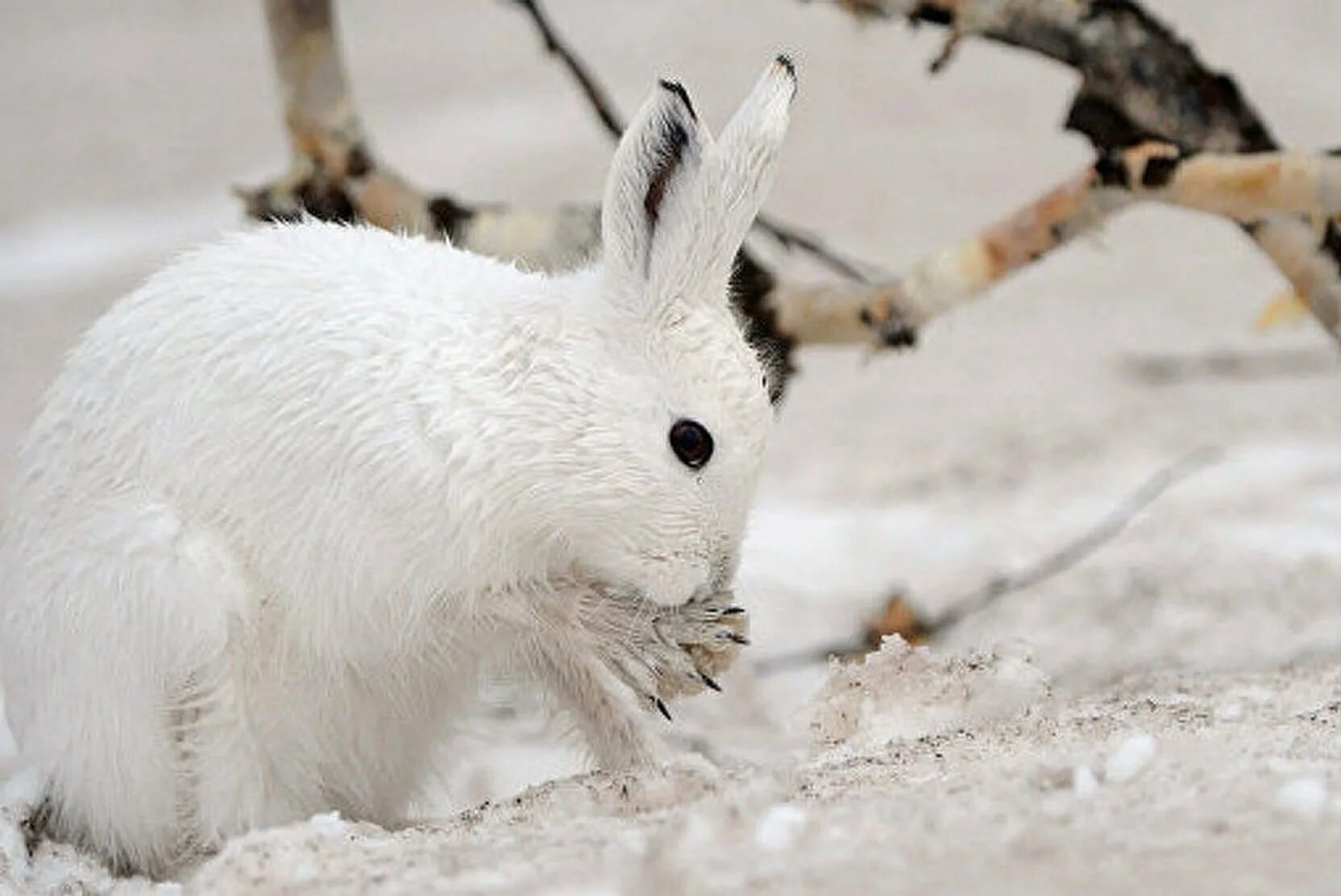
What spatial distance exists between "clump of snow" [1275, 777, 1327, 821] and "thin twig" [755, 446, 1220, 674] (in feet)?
5.17

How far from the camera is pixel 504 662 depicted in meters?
2.07

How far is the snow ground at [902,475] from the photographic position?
1560mm

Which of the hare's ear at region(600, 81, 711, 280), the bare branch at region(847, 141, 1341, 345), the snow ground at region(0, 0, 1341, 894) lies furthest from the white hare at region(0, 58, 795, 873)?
the bare branch at region(847, 141, 1341, 345)

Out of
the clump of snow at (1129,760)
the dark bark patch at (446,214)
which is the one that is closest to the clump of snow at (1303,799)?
the clump of snow at (1129,760)

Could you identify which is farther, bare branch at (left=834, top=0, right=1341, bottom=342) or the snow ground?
bare branch at (left=834, top=0, right=1341, bottom=342)

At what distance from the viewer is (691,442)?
6.42 ft

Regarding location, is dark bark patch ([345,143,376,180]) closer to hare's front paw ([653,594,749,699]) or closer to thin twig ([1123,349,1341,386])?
hare's front paw ([653,594,749,699])

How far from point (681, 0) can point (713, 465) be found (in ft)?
14.0

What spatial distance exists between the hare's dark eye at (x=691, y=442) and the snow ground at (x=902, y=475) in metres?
0.27

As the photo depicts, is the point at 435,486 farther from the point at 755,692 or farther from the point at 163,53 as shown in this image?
the point at 163,53

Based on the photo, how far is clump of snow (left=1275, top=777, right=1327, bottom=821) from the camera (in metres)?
1.49

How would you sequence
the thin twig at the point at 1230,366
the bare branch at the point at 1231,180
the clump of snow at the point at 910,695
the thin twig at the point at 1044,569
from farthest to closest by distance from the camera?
the thin twig at the point at 1230,366 < the thin twig at the point at 1044,569 < the bare branch at the point at 1231,180 < the clump of snow at the point at 910,695

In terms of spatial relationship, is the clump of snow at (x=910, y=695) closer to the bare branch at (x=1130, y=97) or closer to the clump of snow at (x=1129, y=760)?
the clump of snow at (x=1129, y=760)

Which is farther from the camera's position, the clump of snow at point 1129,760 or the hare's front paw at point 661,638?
the hare's front paw at point 661,638
